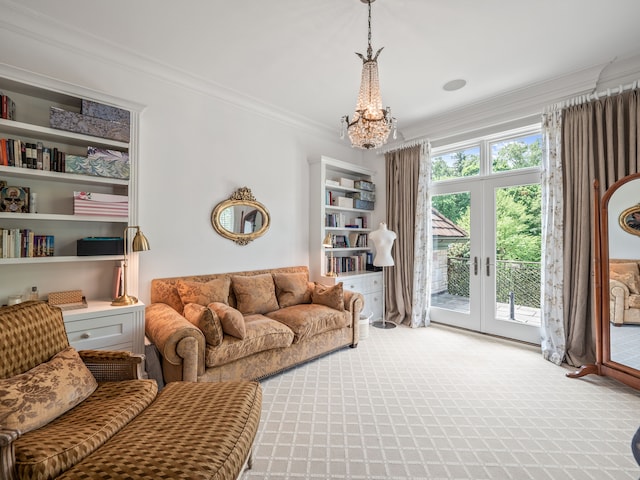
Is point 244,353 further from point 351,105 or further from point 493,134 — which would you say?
point 493,134

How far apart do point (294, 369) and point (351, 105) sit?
3109 mm

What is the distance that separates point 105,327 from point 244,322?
1009mm

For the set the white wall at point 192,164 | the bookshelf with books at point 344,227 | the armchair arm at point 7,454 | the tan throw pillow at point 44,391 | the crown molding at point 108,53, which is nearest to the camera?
the armchair arm at point 7,454

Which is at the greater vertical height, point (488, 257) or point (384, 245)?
point (384, 245)

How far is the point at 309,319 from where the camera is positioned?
2.90 m

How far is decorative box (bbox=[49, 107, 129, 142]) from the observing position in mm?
2180

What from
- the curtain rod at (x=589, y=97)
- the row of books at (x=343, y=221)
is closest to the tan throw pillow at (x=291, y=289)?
the row of books at (x=343, y=221)

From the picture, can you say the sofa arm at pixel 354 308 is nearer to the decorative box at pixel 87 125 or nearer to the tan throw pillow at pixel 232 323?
the tan throw pillow at pixel 232 323

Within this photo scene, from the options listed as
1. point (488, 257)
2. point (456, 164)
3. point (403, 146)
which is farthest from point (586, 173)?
point (403, 146)

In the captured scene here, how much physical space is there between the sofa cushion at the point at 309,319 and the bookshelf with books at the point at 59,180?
140cm

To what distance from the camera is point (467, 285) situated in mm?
3979

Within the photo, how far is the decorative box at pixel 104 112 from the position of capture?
2.29m

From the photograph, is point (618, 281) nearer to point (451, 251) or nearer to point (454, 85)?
point (451, 251)

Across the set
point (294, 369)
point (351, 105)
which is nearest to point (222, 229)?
point (294, 369)
